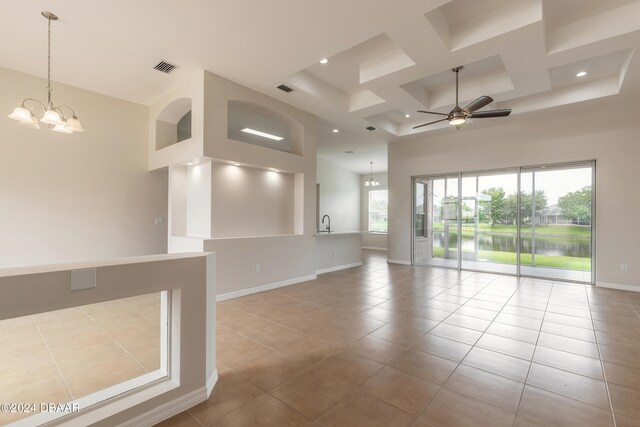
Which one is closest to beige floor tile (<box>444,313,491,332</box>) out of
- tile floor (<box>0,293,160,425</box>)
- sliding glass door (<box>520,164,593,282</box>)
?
tile floor (<box>0,293,160,425</box>)

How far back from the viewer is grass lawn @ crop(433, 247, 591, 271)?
5.88 meters

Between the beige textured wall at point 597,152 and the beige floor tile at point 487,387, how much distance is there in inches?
197

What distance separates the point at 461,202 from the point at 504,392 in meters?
5.74

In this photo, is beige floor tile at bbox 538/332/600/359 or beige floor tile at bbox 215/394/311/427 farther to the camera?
beige floor tile at bbox 538/332/600/359

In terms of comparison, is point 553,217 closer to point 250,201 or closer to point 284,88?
point 284,88

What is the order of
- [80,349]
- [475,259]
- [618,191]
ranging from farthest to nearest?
[475,259] → [618,191] → [80,349]

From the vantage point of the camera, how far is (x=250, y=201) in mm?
5305

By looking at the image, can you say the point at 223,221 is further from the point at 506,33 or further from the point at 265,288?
the point at 506,33

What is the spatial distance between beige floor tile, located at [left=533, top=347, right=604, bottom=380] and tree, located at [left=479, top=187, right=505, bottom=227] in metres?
4.44

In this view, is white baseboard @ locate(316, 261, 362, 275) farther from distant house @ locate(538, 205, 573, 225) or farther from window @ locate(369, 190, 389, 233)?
window @ locate(369, 190, 389, 233)

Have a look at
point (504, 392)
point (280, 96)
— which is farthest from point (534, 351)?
point (280, 96)

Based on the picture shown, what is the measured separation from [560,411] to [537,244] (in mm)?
5348

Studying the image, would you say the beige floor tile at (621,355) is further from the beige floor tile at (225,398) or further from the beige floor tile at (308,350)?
the beige floor tile at (225,398)

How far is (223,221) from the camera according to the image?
4898mm
